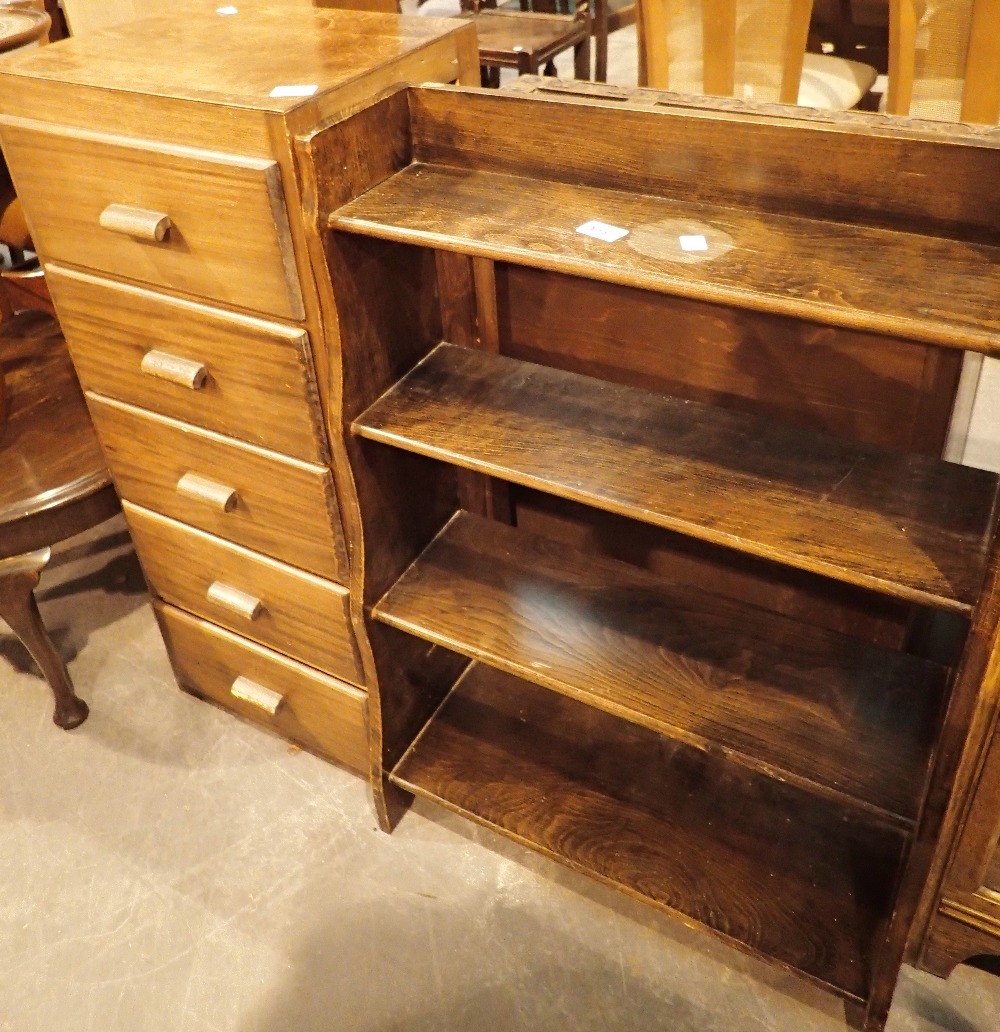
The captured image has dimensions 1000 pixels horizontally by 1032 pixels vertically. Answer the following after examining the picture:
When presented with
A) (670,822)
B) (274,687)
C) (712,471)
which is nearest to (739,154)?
(712,471)

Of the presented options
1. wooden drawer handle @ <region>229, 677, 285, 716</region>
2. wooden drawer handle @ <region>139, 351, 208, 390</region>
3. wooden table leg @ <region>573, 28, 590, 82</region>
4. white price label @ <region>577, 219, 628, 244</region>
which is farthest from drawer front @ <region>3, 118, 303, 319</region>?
wooden table leg @ <region>573, 28, 590, 82</region>

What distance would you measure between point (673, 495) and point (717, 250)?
0.92ft

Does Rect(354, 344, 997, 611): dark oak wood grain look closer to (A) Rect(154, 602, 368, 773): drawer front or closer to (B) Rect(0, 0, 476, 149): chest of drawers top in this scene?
(B) Rect(0, 0, 476, 149): chest of drawers top


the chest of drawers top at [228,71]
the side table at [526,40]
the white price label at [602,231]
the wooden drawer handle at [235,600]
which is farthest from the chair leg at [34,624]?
the side table at [526,40]

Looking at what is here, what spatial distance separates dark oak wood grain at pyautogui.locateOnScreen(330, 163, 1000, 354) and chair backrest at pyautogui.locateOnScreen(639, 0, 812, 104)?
1.17 meters

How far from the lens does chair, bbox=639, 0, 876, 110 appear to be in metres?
2.05

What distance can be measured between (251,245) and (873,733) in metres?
1.00

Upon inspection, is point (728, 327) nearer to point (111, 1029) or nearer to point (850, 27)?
point (111, 1029)

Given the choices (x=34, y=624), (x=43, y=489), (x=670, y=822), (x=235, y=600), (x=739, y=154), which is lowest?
(x=670, y=822)

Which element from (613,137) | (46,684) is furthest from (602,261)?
(46,684)

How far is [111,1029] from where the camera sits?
1438 mm

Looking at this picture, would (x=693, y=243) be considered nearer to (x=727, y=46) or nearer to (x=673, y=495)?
(x=673, y=495)

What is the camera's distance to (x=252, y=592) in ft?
5.22

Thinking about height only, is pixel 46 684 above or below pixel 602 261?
below
